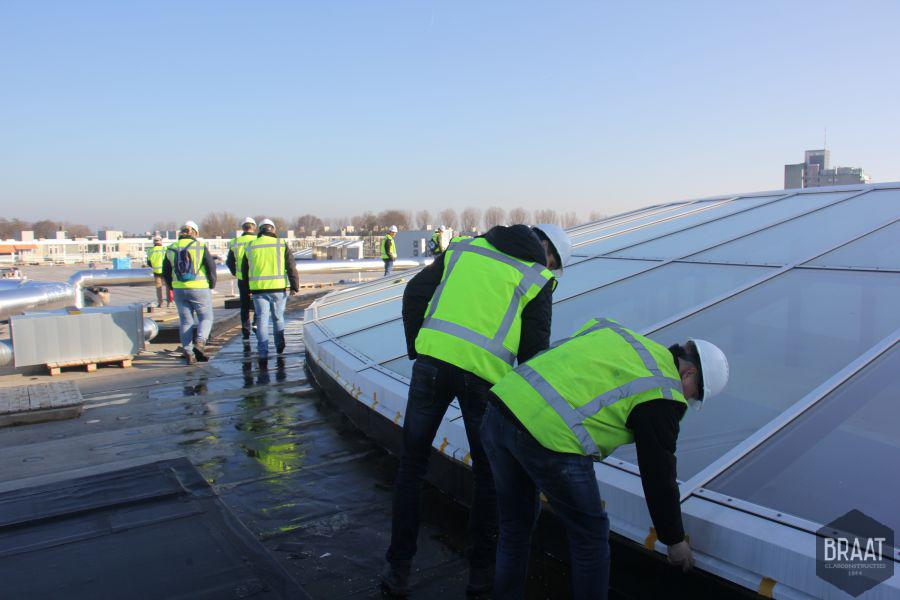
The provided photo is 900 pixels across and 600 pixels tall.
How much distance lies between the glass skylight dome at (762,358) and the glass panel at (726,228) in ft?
0.11

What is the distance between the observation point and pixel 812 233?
18.3ft

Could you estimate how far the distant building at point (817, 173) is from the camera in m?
12.9

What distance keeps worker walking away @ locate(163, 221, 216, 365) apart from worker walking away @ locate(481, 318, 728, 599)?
6829mm

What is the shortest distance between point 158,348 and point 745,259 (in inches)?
330

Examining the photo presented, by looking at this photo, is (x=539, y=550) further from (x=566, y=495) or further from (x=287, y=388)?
(x=287, y=388)

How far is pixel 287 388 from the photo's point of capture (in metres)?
7.12

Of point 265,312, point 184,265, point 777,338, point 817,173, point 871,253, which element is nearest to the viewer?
point 777,338

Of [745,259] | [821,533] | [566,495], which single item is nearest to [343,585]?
[566,495]

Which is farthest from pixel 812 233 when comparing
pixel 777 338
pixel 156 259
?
pixel 156 259

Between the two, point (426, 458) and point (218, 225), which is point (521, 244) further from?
point (218, 225)

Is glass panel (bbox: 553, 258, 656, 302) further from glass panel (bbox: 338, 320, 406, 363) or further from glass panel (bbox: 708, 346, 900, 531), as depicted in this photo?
glass panel (bbox: 708, 346, 900, 531)

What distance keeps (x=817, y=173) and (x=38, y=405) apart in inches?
591

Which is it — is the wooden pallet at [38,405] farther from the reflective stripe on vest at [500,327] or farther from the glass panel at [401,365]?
the reflective stripe on vest at [500,327]

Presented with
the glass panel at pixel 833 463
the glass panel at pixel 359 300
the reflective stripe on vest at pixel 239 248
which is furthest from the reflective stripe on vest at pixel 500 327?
the reflective stripe on vest at pixel 239 248
